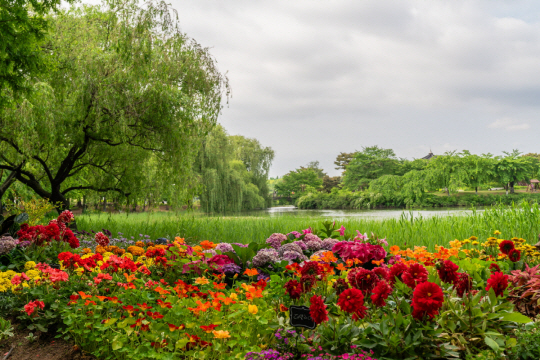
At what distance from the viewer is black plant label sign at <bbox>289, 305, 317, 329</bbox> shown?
1.80m

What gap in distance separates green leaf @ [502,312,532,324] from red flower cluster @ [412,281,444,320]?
545 mm

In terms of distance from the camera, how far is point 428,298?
65.1 inches

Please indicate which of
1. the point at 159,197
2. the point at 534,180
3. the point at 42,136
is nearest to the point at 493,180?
the point at 534,180

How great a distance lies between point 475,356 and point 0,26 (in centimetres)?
575

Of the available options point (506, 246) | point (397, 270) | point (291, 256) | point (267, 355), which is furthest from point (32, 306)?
point (506, 246)

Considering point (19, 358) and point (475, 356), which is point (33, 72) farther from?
point (475, 356)

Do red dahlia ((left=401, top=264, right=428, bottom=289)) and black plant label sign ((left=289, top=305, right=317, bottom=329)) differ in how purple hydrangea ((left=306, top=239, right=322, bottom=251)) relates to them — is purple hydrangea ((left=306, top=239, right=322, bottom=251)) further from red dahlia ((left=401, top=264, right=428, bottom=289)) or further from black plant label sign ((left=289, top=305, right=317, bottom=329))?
black plant label sign ((left=289, top=305, right=317, bottom=329))

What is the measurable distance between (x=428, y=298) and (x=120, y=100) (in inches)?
267

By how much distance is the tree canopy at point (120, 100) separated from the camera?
6707mm

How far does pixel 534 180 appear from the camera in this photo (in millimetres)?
30984

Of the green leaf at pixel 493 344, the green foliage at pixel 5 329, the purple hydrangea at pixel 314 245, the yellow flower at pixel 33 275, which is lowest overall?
the green foliage at pixel 5 329

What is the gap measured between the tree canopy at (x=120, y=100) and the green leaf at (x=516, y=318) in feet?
20.9

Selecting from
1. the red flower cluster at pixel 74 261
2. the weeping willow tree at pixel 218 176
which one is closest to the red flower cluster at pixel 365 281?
the red flower cluster at pixel 74 261

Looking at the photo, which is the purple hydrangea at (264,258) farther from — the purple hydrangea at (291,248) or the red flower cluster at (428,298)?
the red flower cluster at (428,298)
